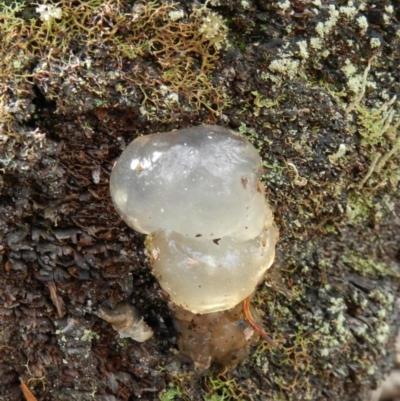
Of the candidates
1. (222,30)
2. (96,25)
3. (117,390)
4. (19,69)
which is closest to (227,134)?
(222,30)

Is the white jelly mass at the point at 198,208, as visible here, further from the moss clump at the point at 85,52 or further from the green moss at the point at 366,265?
the green moss at the point at 366,265

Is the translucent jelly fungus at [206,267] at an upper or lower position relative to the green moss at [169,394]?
upper

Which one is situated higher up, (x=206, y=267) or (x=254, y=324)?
(x=206, y=267)

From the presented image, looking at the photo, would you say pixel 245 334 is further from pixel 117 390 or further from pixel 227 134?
pixel 227 134

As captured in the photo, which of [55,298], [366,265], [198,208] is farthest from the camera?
[366,265]

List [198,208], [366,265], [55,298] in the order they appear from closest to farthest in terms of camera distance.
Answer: [198,208] < [55,298] < [366,265]

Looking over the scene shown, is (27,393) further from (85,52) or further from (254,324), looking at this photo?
(85,52)

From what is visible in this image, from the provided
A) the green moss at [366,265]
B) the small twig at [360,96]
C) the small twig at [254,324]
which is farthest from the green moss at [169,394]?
the small twig at [360,96]

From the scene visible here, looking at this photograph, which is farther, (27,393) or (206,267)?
(27,393)

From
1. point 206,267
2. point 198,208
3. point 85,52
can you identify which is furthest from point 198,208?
point 85,52
